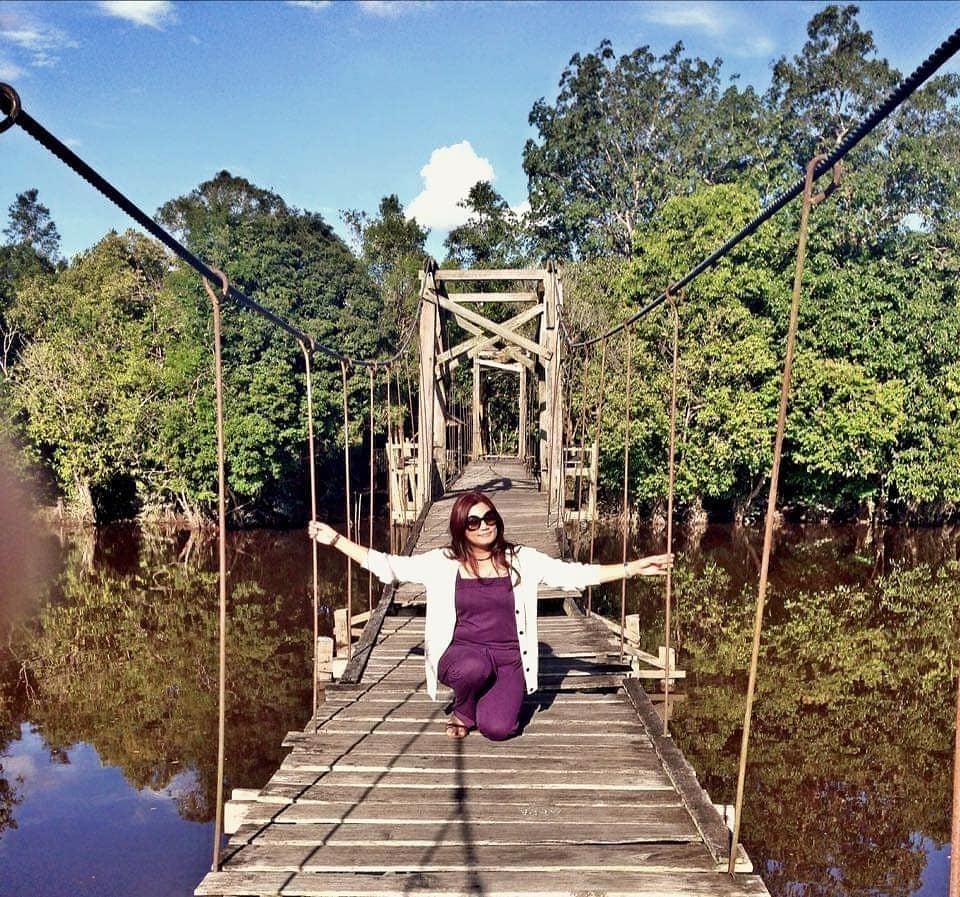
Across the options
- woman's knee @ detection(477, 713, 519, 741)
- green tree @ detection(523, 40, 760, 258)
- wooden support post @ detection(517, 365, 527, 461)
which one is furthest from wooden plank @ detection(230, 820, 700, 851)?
green tree @ detection(523, 40, 760, 258)

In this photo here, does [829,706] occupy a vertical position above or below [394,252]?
below

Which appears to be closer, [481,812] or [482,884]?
[482,884]

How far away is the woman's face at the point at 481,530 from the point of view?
11.0ft

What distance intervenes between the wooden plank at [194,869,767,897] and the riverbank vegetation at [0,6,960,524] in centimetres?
1138

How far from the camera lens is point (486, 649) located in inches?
135

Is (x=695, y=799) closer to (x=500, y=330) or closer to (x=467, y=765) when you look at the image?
(x=467, y=765)

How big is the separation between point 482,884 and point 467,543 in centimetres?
134

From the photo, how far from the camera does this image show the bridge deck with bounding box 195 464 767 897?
236 centimetres

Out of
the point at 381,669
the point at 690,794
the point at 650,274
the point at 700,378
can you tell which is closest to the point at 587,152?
the point at 650,274

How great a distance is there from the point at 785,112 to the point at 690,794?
68.7 feet

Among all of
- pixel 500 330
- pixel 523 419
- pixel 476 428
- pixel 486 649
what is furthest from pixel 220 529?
pixel 476 428

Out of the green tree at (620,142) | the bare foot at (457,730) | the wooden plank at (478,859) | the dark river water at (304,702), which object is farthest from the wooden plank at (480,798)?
the green tree at (620,142)

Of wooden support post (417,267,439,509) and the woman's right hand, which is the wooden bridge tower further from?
Result: the woman's right hand

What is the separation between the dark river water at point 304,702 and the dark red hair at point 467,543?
14.1ft
